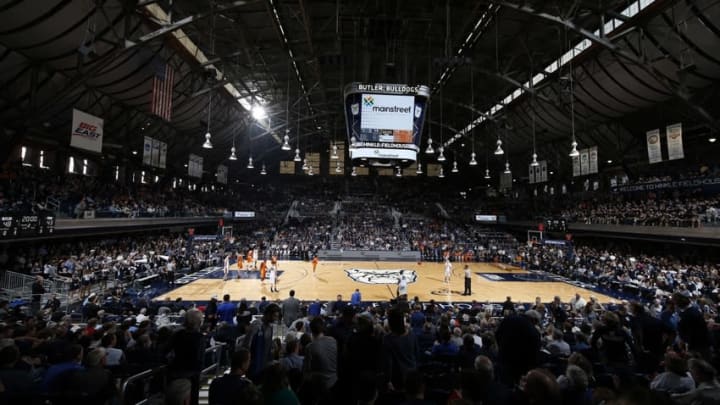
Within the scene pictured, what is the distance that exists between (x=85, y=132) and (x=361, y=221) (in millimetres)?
24655

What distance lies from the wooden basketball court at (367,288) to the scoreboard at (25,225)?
5899 mm

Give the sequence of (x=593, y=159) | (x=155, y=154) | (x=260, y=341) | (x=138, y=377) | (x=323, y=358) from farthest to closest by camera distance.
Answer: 1. (x=593, y=159)
2. (x=155, y=154)
3. (x=260, y=341)
4. (x=138, y=377)
5. (x=323, y=358)

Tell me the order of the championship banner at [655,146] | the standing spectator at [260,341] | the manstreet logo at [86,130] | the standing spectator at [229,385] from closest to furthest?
the standing spectator at [229,385]
the standing spectator at [260,341]
the manstreet logo at [86,130]
the championship banner at [655,146]

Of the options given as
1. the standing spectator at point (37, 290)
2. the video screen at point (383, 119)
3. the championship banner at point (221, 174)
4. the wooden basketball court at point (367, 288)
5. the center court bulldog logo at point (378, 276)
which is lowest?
the wooden basketball court at point (367, 288)

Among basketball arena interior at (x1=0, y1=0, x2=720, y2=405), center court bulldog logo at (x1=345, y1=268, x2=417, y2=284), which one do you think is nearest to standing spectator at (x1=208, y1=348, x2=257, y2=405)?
basketball arena interior at (x1=0, y1=0, x2=720, y2=405)

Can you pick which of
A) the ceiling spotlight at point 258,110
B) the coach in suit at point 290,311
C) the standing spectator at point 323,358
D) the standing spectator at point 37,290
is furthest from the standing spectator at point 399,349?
the ceiling spotlight at point 258,110

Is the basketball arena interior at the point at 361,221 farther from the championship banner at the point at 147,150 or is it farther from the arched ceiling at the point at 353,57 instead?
the championship banner at the point at 147,150

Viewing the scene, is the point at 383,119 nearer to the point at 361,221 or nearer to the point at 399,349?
the point at 399,349

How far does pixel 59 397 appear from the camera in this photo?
298 centimetres

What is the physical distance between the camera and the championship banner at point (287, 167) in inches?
1763

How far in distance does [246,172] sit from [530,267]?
1448 inches

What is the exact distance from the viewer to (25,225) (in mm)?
13797

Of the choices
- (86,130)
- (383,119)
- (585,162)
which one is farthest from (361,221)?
(383,119)

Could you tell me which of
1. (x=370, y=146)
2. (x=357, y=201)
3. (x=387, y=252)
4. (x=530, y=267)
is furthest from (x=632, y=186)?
(x=357, y=201)
